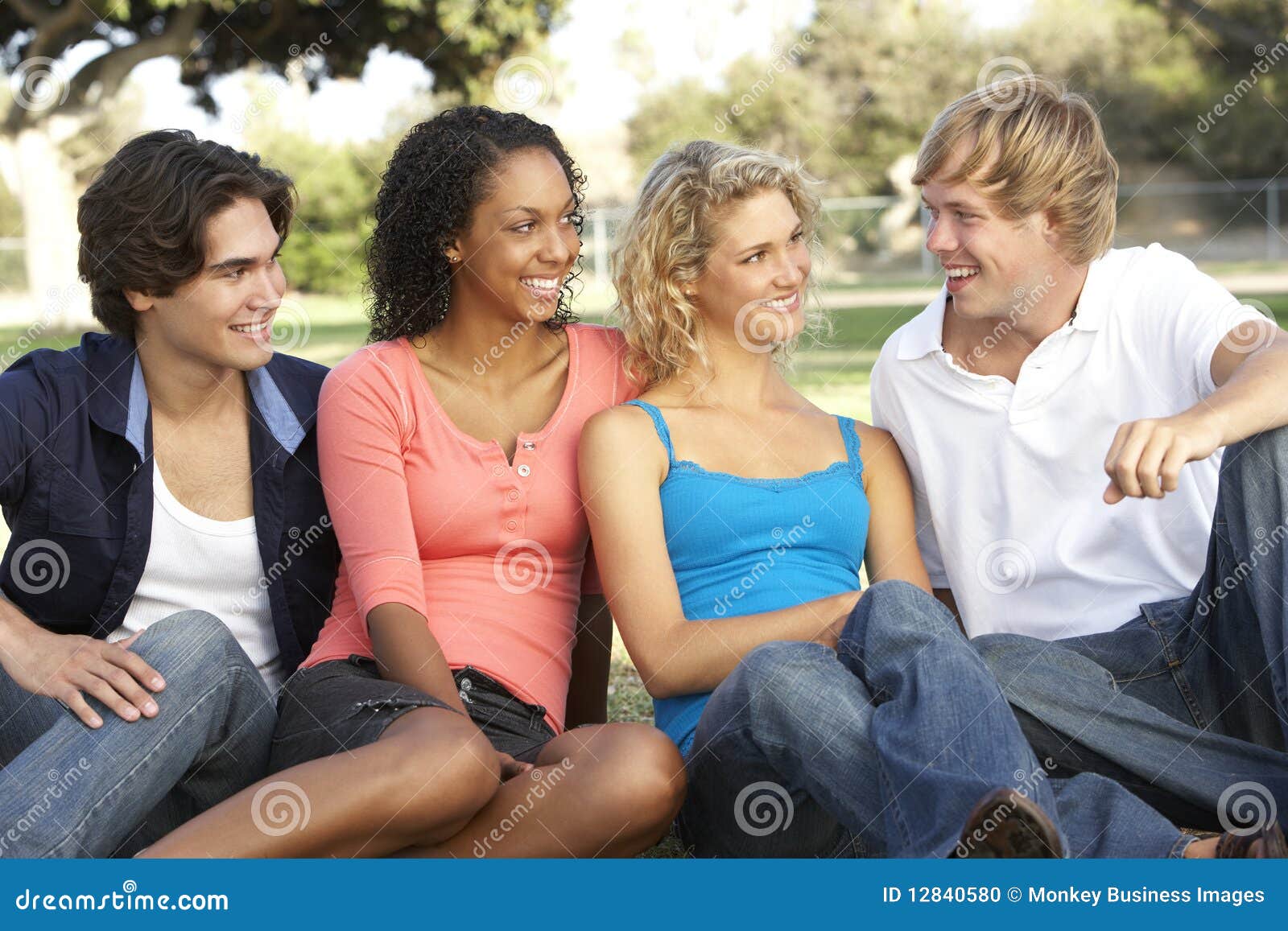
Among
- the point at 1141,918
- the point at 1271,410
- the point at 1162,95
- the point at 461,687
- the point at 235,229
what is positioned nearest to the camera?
the point at 1141,918

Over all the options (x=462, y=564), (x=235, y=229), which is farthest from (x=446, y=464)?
(x=235, y=229)

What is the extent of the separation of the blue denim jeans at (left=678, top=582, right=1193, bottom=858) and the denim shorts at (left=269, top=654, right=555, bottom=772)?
395 millimetres

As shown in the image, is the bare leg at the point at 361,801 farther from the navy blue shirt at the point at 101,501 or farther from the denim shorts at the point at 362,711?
the navy blue shirt at the point at 101,501

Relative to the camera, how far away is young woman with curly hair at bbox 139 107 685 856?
8.14 ft

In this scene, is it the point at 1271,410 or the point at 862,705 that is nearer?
the point at 862,705

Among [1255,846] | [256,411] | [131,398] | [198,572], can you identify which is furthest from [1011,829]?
[131,398]

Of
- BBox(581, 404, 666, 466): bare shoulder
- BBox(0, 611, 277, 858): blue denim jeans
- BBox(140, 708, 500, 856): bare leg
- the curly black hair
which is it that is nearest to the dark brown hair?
the curly black hair

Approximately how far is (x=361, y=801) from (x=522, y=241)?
4.24 feet

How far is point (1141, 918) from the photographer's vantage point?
2.14 meters

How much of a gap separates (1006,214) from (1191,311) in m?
0.47

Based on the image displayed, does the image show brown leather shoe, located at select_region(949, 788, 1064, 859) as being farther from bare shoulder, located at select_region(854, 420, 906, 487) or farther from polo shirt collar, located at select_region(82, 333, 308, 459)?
polo shirt collar, located at select_region(82, 333, 308, 459)

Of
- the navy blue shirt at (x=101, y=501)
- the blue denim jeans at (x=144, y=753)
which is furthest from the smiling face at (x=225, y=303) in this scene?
the blue denim jeans at (x=144, y=753)

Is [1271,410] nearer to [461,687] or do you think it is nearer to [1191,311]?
[1191,311]

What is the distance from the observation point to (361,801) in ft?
7.96
